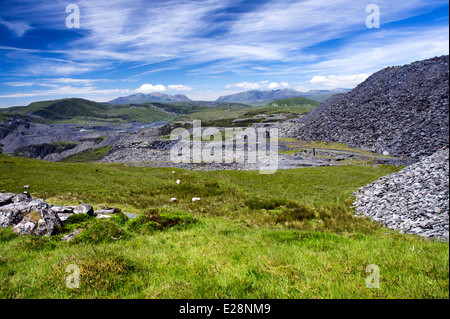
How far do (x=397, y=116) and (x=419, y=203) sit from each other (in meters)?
39.1

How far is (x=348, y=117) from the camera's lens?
7944 cm

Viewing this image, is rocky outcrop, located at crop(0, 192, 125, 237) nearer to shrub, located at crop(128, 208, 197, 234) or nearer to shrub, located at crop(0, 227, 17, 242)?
shrub, located at crop(0, 227, 17, 242)

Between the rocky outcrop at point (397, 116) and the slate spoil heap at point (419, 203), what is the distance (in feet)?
21.1

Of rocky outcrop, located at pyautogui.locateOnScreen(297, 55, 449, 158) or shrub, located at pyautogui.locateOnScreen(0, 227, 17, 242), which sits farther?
rocky outcrop, located at pyautogui.locateOnScreen(297, 55, 449, 158)

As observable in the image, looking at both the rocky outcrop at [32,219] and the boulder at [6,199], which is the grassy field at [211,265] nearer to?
the rocky outcrop at [32,219]

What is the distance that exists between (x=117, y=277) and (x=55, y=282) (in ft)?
4.80

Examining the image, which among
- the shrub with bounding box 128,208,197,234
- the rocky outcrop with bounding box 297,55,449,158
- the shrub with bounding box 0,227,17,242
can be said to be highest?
the rocky outcrop with bounding box 297,55,449,158

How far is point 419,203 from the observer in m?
13.4

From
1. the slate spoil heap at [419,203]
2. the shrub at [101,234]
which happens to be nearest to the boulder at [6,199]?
the shrub at [101,234]

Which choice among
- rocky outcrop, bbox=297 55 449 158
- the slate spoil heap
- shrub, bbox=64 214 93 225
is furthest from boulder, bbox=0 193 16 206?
rocky outcrop, bbox=297 55 449 158

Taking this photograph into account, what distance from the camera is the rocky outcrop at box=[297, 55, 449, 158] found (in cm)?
2928

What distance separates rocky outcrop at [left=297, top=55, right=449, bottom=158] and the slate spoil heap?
21.1ft
